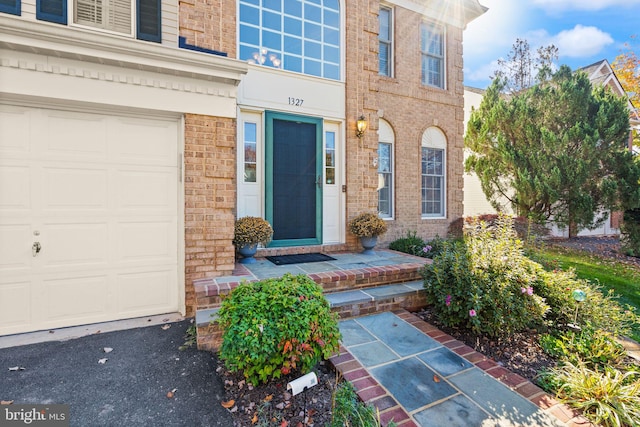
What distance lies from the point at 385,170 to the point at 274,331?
5.80m

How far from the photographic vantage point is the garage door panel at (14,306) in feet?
11.1

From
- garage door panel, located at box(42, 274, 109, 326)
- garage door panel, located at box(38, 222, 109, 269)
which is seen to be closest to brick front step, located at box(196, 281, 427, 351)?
garage door panel, located at box(42, 274, 109, 326)

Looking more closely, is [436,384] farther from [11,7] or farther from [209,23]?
[11,7]

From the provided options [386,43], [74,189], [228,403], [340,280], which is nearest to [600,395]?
[340,280]

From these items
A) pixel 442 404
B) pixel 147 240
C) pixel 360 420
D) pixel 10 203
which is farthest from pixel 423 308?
pixel 10 203

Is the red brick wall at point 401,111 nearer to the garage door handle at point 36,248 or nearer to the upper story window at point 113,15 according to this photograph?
the upper story window at point 113,15

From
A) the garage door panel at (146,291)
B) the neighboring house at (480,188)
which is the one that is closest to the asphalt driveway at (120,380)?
the garage door panel at (146,291)

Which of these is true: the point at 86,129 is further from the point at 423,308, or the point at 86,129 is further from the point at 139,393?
the point at 423,308

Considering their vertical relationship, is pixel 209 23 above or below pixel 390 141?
above

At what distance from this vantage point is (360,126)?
620cm

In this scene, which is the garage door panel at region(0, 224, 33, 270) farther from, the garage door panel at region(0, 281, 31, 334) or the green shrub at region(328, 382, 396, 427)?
the green shrub at region(328, 382, 396, 427)

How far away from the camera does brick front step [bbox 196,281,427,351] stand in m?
3.10
